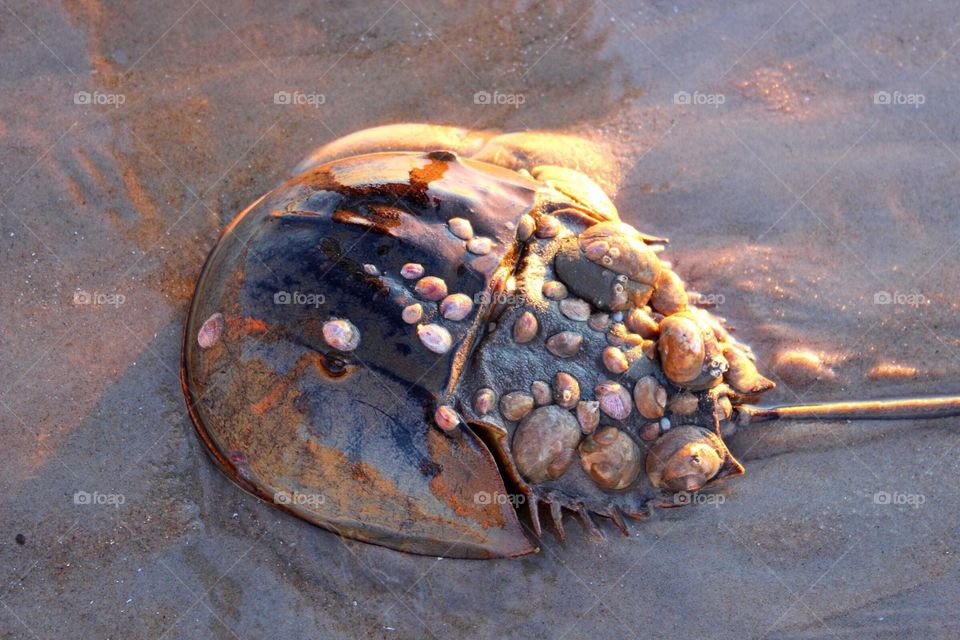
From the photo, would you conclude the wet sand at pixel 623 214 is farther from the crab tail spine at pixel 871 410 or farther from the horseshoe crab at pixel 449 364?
the horseshoe crab at pixel 449 364

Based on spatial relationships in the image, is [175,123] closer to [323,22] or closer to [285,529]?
[323,22]

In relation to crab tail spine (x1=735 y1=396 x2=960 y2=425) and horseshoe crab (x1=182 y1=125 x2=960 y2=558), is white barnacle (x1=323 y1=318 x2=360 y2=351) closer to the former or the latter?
horseshoe crab (x1=182 y1=125 x2=960 y2=558)

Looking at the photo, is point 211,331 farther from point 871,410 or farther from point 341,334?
point 871,410

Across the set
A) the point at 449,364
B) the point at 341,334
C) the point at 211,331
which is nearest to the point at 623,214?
the point at 449,364

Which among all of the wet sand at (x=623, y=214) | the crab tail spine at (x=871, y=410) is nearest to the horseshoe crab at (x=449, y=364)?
the crab tail spine at (x=871, y=410)

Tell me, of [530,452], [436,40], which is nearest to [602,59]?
[436,40]

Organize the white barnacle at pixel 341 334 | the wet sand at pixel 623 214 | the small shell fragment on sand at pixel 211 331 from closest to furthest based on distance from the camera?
the white barnacle at pixel 341 334
the small shell fragment on sand at pixel 211 331
the wet sand at pixel 623 214
